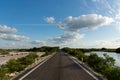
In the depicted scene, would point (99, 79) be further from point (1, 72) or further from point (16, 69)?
→ point (16, 69)

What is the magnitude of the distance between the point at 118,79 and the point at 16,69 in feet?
35.8

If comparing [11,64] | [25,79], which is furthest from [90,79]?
[11,64]

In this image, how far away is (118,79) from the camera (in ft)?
40.6

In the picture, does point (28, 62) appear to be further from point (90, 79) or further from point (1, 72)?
point (90, 79)

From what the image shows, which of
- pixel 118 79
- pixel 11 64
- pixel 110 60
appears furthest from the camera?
pixel 110 60

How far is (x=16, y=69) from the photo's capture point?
2009cm

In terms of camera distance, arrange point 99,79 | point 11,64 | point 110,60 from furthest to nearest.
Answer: point 110,60, point 11,64, point 99,79

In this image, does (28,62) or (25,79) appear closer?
(25,79)

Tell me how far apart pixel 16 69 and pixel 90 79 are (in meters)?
9.20

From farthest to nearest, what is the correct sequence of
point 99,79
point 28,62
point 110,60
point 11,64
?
point 28,62 → point 110,60 → point 11,64 → point 99,79

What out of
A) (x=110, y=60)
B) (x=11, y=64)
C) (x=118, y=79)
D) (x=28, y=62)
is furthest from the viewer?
(x=28, y=62)

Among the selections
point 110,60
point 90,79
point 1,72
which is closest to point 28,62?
point 110,60

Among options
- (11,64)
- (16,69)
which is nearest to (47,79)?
(16,69)

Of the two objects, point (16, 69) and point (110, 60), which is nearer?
point (16, 69)
